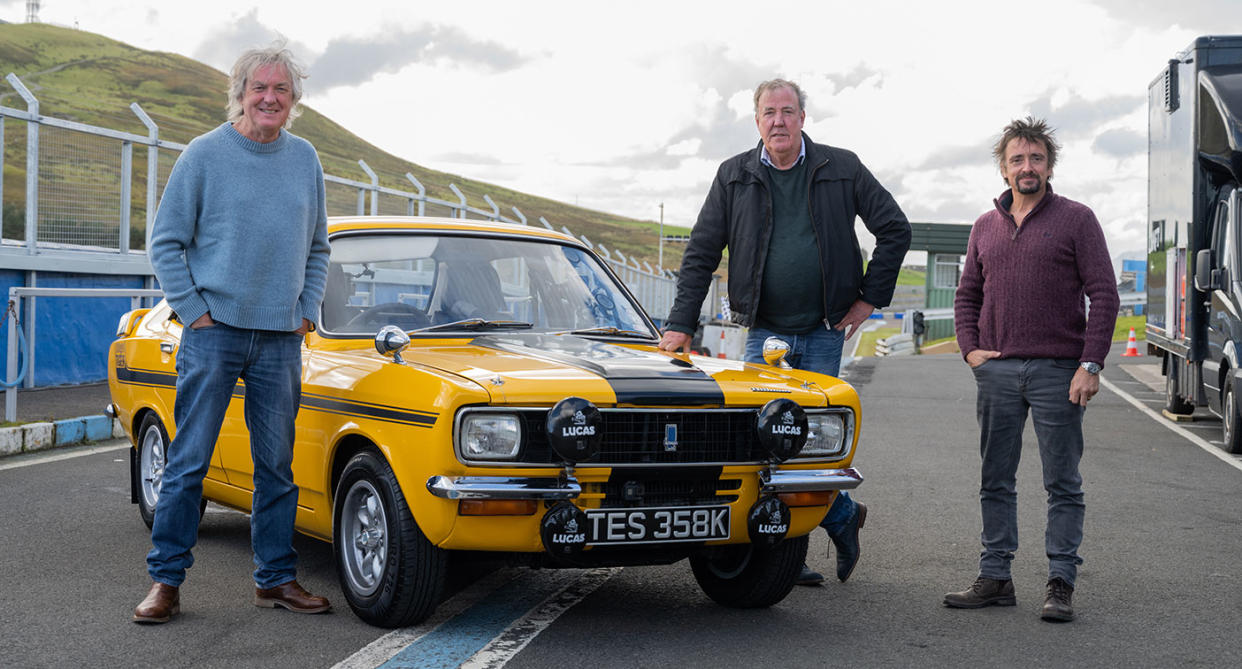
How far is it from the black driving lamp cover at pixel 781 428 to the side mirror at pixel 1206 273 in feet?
26.7

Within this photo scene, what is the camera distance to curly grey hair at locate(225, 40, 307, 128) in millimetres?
4746

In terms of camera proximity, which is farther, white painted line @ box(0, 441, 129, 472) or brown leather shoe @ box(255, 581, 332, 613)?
white painted line @ box(0, 441, 129, 472)

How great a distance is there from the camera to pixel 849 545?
5.45 metres

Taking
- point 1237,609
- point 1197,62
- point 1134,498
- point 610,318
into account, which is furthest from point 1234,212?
point 610,318

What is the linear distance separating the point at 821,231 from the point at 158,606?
2.97 metres

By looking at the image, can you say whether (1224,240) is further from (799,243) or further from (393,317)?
(393,317)

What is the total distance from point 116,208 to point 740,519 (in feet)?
42.9

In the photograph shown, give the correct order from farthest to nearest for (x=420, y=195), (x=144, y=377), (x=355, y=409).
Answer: (x=420, y=195), (x=144, y=377), (x=355, y=409)

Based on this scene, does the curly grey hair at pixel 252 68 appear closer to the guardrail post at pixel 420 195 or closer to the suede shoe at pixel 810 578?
the suede shoe at pixel 810 578

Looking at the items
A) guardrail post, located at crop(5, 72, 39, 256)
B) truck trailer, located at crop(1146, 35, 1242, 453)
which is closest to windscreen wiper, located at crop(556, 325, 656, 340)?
truck trailer, located at crop(1146, 35, 1242, 453)

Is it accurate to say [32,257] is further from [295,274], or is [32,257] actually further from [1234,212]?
[1234,212]

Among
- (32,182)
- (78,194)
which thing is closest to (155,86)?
(78,194)

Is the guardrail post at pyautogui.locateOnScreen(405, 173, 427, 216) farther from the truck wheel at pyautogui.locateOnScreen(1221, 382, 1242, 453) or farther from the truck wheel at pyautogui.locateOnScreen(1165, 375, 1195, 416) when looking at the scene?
the truck wheel at pyautogui.locateOnScreen(1221, 382, 1242, 453)

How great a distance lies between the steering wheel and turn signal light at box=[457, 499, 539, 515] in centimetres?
135
